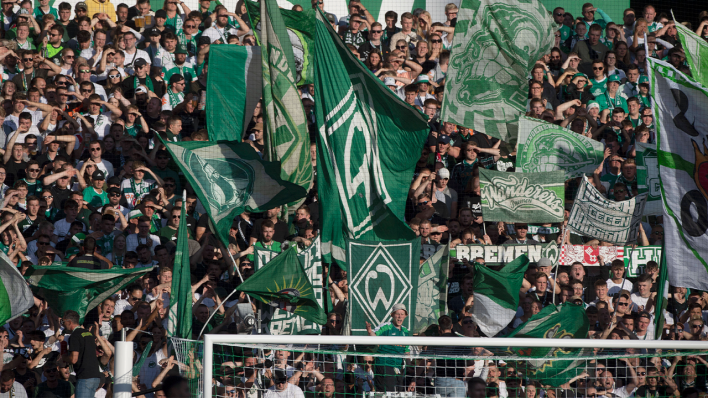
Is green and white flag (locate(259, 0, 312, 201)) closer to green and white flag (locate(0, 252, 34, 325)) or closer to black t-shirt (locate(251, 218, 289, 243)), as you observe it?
black t-shirt (locate(251, 218, 289, 243))

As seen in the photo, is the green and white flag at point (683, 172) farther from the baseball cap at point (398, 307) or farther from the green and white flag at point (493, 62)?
the green and white flag at point (493, 62)

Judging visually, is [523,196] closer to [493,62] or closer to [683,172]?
[493,62]

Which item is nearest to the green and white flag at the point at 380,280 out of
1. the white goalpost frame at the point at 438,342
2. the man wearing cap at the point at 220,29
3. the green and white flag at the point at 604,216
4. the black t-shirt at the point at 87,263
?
the green and white flag at the point at 604,216

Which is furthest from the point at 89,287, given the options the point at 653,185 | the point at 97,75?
the point at 653,185

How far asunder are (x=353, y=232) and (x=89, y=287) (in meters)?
2.34

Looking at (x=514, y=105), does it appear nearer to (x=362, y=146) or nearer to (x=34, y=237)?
(x=362, y=146)

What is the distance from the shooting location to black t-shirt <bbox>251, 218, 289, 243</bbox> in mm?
9363

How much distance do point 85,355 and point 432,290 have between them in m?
3.01

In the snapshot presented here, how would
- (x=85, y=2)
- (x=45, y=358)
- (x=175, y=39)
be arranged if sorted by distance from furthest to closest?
1. (x=85, y=2)
2. (x=175, y=39)
3. (x=45, y=358)

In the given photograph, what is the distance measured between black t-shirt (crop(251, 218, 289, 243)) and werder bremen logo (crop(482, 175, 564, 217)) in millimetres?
1944

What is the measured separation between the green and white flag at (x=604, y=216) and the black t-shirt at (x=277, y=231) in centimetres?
270

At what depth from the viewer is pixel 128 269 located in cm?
848

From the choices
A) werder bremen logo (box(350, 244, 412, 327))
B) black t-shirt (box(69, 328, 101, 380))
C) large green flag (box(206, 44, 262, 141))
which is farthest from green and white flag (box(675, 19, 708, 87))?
black t-shirt (box(69, 328, 101, 380))

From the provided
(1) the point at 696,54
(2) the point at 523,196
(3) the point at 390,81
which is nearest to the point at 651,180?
(2) the point at 523,196
